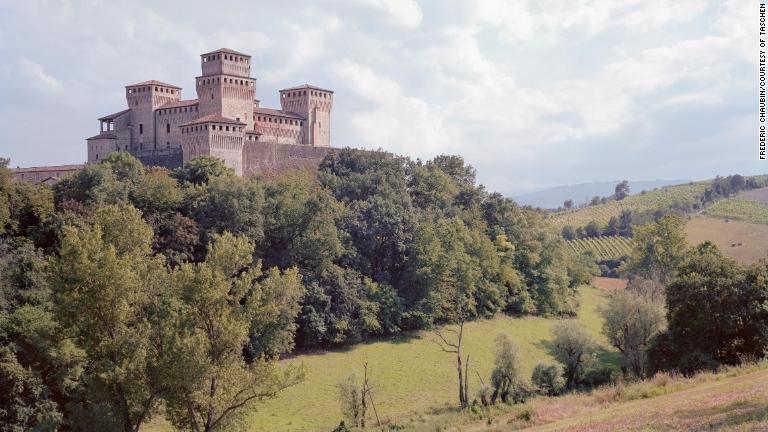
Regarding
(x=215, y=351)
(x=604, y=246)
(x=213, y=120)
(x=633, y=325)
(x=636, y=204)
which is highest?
(x=213, y=120)

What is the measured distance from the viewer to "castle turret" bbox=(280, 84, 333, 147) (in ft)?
257

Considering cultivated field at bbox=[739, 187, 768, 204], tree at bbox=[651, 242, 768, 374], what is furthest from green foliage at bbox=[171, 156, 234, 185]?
cultivated field at bbox=[739, 187, 768, 204]

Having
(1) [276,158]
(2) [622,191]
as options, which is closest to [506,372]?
(1) [276,158]

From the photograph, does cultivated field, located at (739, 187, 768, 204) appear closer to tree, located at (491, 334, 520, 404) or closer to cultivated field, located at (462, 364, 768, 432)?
tree, located at (491, 334, 520, 404)

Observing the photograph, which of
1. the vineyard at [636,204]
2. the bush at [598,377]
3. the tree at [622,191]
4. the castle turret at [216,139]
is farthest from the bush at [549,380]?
the tree at [622,191]

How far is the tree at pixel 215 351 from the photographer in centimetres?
2644

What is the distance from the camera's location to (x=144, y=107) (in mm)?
74625

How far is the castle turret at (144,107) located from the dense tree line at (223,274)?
1366 cm

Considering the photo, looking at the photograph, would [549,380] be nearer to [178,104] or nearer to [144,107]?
[178,104]

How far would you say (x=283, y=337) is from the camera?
4438 cm

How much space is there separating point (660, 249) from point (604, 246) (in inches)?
1799

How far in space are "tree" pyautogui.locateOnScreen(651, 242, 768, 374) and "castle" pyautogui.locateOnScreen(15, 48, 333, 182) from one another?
38.3 metres

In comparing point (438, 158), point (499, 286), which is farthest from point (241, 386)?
point (438, 158)

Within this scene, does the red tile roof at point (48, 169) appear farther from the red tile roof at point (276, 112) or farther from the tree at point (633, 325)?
the tree at point (633, 325)
